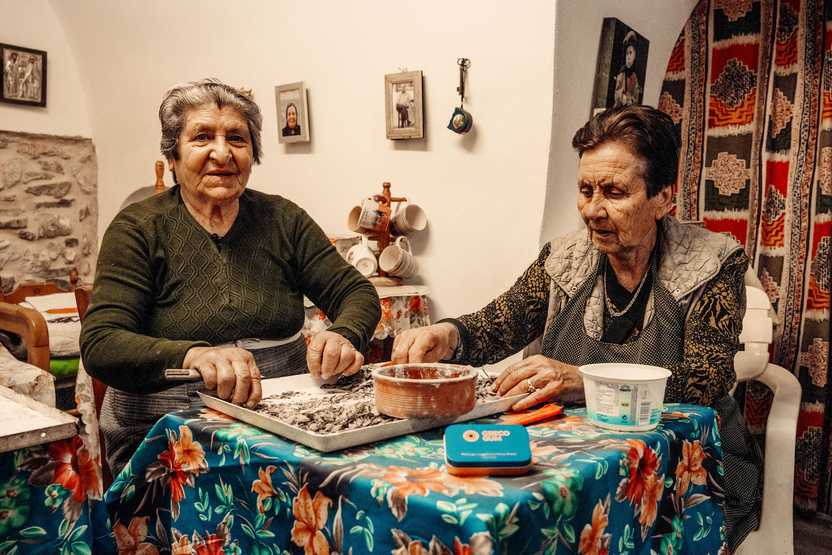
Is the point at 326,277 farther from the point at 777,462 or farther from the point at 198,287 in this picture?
the point at 777,462

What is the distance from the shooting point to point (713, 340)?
1448 mm

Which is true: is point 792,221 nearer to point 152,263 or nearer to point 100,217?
point 152,263

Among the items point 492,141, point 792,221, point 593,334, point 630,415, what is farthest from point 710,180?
point 630,415

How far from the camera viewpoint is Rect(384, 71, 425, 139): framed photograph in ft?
9.21

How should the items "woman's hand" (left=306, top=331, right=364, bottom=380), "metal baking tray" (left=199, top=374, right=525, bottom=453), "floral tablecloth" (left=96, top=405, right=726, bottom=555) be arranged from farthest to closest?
"woman's hand" (left=306, top=331, right=364, bottom=380)
"metal baking tray" (left=199, top=374, right=525, bottom=453)
"floral tablecloth" (left=96, top=405, right=726, bottom=555)

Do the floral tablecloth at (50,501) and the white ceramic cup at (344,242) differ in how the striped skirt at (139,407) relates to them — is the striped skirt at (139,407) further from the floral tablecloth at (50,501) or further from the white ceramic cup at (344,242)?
the white ceramic cup at (344,242)

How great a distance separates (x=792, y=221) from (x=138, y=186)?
337 cm

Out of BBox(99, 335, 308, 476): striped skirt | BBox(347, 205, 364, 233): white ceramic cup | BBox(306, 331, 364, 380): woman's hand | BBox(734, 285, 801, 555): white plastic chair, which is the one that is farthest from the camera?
BBox(347, 205, 364, 233): white ceramic cup

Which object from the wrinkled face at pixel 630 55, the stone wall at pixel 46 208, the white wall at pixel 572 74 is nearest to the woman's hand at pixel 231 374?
the white wall at pixel 572 74

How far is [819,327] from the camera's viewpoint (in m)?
2.61

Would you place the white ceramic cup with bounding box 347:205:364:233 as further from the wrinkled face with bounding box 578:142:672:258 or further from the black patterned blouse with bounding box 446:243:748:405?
the wrinkled face with bounding box 578:142:672:258

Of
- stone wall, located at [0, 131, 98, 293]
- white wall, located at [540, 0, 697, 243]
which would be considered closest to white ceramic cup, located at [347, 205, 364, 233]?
white wall, located at [540, 0, 697, 243]

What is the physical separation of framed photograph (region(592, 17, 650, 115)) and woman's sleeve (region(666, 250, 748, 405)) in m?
1.08

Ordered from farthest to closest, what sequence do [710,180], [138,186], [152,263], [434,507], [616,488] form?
[138,186] < [710,180] < [152,263] < [616,488] < [434,507]
